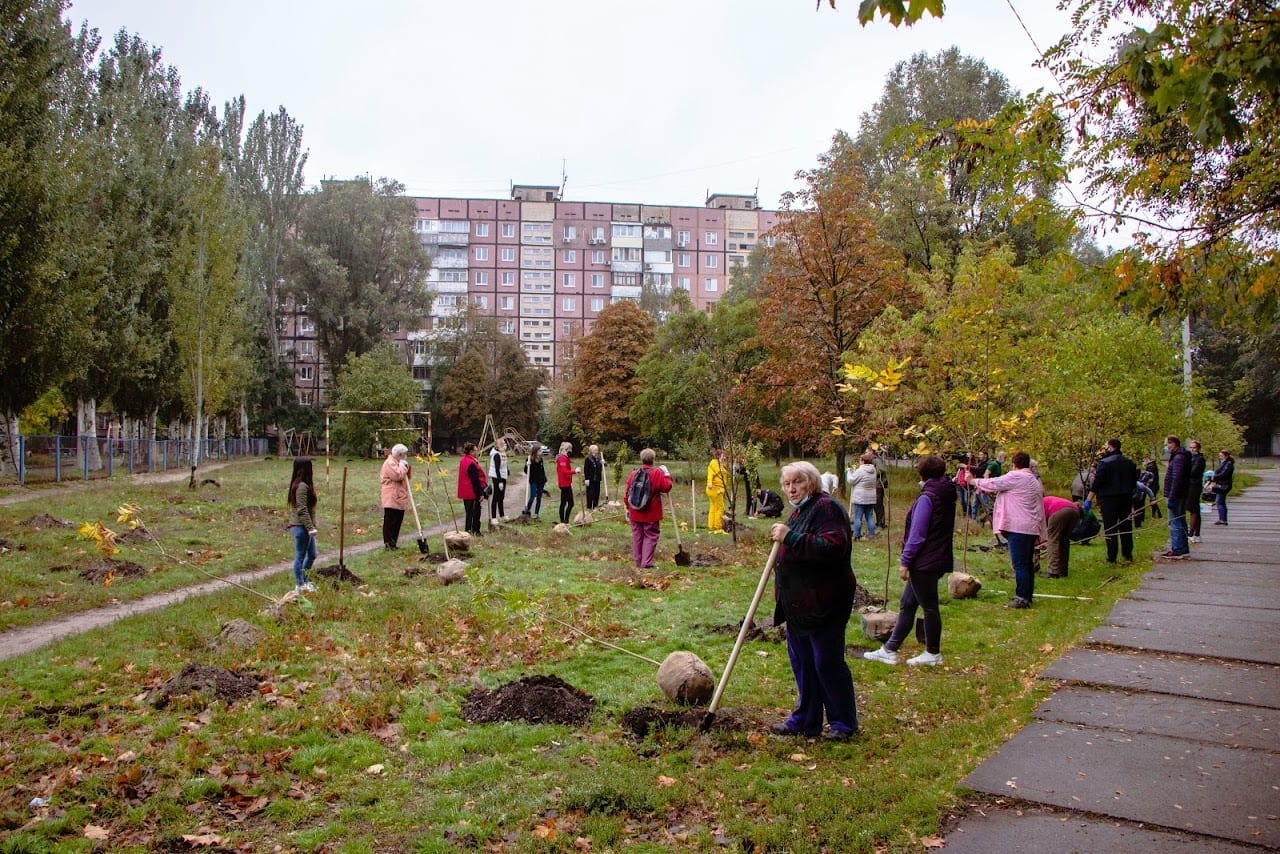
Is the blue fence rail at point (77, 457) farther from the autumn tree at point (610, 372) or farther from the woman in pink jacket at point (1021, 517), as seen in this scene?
the woman in pink jacket at point (1021, 517)

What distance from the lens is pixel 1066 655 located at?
8.05 metres

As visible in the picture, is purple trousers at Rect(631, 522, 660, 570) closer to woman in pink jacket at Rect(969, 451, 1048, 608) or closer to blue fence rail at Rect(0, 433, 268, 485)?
woman in pink jacket at Rect(969, 451, 1048, 608)

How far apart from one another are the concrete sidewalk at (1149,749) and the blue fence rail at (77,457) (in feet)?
90.0

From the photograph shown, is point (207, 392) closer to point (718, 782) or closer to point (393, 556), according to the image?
point (393, 556)

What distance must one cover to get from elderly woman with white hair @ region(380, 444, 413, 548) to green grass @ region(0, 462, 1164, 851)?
3251 millimetres

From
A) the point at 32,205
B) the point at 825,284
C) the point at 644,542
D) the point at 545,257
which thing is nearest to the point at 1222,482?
the point at 825,284

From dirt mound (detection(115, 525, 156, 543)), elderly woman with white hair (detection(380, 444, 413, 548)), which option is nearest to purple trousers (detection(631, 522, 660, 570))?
elderly woman with white hair (detection(380, 444, 413, 548))

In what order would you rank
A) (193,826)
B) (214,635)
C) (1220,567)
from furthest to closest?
(1220,567), (214,635), (193,826)

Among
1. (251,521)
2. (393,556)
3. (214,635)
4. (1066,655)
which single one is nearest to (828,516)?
(1066,655)

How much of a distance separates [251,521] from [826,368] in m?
15.6

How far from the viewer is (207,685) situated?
270 inches

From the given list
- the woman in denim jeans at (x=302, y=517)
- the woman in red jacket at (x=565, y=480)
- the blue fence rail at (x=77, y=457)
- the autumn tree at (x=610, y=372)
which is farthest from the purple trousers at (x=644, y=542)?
the autumn tree at (x=610, y=372)

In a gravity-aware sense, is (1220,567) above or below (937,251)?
below

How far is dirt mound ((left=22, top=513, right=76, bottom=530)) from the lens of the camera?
622 inches
